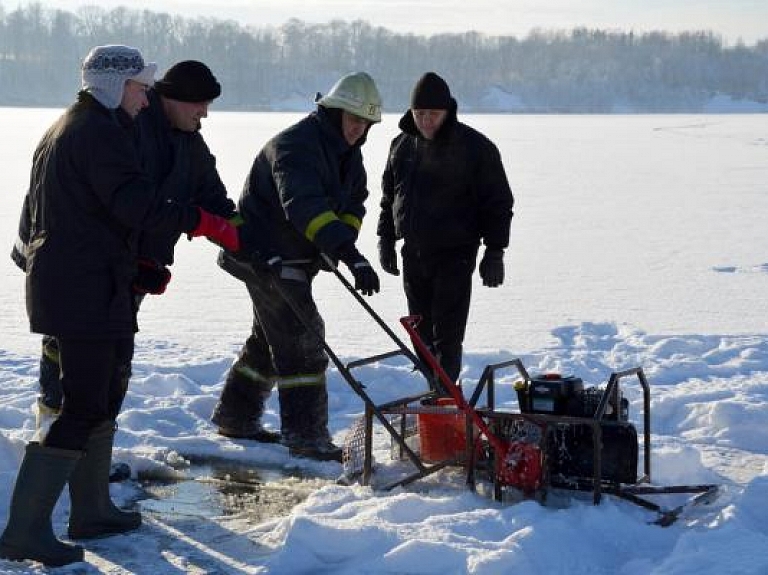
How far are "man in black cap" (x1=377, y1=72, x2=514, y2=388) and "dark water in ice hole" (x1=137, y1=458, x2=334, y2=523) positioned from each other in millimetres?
1104

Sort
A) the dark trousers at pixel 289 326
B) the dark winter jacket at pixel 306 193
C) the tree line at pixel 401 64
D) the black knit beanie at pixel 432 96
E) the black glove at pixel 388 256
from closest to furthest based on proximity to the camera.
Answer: the dark winter jacket at pixel 306 193
the dark trousers at pixel 289 326
the black knit beanie at pixel 432 96
the black glove at pixel 388 256
the tree line at pixel 401 64

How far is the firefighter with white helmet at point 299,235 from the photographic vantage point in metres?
4.48

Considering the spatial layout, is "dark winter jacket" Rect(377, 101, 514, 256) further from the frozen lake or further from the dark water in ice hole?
the frozen lake

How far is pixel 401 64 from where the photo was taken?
11769 centimetres

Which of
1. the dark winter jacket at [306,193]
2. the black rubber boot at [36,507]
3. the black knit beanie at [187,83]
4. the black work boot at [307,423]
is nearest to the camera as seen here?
the black rubber boot at [36,507]

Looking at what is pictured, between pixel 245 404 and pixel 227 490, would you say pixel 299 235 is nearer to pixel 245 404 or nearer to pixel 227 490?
pixel 245 404

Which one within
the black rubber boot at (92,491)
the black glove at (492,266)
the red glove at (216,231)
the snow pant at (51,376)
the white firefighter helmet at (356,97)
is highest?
the white firefighter helmet at (356,97)

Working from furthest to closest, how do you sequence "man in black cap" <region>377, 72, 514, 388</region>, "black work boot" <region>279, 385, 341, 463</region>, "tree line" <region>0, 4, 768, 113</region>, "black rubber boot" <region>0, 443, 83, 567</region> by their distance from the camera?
"tree line" <region>0, 4, 768, 113</region>, "man in black cap" <region>377, 72, 514, 388</region>, "black work boot" <region>279, 385, 341, 463</region>, "black rubber boot" <region>0, 443, 83, 567</region>

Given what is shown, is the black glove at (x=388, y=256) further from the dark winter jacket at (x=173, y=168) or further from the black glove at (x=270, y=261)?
the dark winter jacket at (x=173, y=168)

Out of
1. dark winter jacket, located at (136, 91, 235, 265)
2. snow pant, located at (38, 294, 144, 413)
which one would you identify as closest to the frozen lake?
dark winter jacket, located at (136, 91, 235, 265)

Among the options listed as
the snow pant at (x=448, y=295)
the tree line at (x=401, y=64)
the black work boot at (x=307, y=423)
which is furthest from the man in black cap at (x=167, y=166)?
the tree line at (x=401, y=64)

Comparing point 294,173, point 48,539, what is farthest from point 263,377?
point 48,539

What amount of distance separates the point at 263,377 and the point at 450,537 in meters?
1.89

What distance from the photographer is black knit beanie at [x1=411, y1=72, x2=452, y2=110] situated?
506 centimetres
